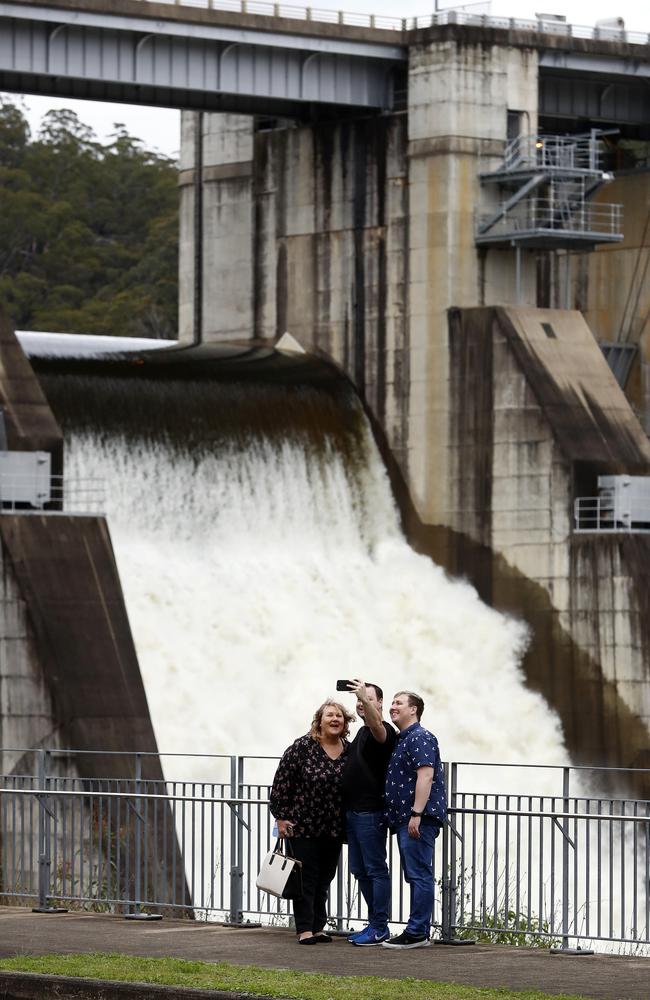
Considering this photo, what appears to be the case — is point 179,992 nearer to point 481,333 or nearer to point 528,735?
point 528,735

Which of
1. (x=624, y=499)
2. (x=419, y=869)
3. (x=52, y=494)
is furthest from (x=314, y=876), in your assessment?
(x=624, y=499)

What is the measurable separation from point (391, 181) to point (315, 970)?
33.6m

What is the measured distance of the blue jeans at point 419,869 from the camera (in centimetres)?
1762

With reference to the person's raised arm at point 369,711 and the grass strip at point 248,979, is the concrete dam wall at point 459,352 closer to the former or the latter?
the person's raised arm at point 369,711

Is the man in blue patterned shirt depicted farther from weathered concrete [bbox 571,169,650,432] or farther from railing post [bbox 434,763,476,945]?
weathered concrete [bbox 571,169,650,432]

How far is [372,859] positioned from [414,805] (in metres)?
0.62

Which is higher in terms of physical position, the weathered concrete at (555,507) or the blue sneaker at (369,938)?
the weathered concrete at (555,507)

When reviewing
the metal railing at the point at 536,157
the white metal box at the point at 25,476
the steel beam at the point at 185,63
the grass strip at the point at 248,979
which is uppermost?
the steel beam at the point at 185,63

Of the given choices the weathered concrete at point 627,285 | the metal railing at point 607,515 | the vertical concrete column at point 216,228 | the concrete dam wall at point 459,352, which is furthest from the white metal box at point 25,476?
the weathered concrete at point 627,285

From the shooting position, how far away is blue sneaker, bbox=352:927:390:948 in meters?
17.8

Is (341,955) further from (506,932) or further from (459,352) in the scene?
(459,352)

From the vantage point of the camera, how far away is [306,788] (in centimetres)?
1788

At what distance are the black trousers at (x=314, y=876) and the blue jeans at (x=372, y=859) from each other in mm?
226

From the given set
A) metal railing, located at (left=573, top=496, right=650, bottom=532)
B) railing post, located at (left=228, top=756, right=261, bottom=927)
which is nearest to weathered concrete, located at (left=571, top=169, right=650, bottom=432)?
metal railing, located at (left=573, top=496, right=650, bottom=532)
